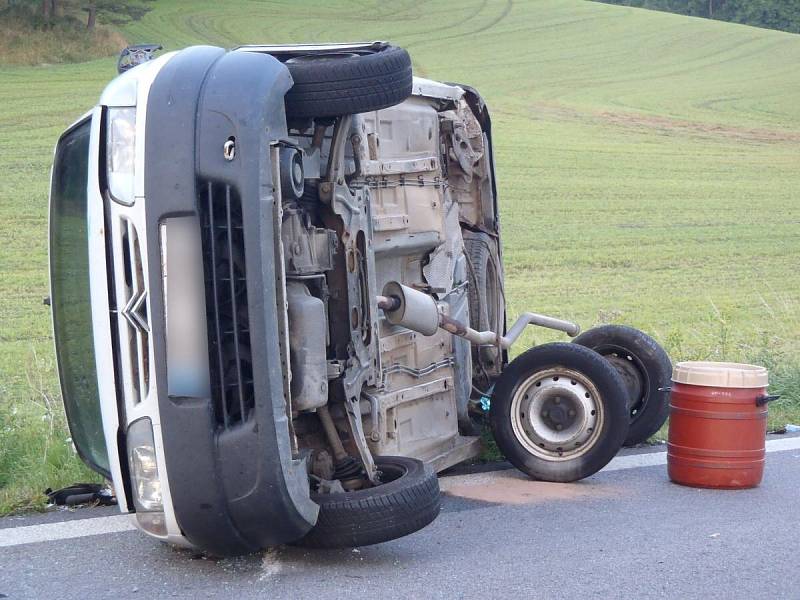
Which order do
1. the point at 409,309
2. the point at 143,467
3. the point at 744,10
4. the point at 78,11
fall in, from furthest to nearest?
the point at 744,10
the point at 78,11
the point at 409,309
the point at 143,467

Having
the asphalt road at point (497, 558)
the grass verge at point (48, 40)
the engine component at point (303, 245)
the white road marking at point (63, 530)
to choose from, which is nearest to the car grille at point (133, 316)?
the engine component at point (303, 245)

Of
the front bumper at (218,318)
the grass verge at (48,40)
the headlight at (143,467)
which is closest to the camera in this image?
the front bumper at (218,318)

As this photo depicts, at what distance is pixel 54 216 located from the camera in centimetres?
520

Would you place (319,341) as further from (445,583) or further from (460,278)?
(460,278)

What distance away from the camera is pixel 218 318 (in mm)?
4234

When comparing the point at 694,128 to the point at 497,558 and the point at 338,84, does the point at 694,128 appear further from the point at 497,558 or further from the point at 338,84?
the point at 497,558

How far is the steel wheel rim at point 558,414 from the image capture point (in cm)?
614

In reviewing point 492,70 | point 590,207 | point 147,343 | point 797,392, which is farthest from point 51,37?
point 147,343

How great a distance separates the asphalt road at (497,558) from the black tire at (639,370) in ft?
4.03

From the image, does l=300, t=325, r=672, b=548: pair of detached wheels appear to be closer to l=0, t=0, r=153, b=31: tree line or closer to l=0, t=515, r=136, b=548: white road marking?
l=0, t=515, r=136, b=548: white road marking

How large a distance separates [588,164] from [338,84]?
2573 cm

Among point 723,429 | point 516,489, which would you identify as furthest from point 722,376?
point 516,489

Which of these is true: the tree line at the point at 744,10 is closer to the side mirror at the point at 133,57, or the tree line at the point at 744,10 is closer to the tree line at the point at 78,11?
the tree line at the point at 78,11

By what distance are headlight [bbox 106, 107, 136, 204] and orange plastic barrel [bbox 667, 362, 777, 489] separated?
10.2 feet
